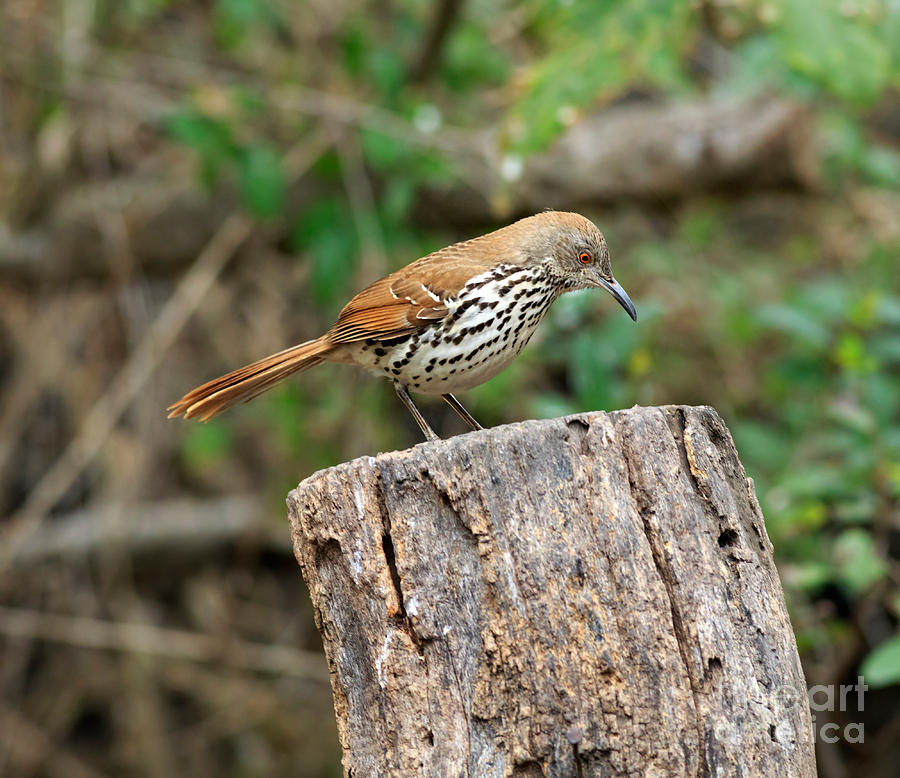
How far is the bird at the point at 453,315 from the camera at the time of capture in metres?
3.37

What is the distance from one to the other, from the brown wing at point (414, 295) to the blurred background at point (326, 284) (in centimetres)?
63

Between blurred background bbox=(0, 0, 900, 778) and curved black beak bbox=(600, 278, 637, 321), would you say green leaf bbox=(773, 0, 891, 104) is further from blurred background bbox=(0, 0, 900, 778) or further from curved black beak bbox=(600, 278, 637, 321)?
curved black beak bbox=(600, 278, 637, 321)

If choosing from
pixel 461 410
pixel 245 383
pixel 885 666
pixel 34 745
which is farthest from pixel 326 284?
pixel 34 745

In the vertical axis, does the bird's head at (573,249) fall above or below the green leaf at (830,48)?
below

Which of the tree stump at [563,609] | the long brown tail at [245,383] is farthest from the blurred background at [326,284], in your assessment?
the tree stump at [563,609]

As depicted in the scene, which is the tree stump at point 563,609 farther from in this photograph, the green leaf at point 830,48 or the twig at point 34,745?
the twig at point 34,745

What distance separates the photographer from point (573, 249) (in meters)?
3.64

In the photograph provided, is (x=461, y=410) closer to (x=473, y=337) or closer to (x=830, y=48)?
(x=473, y=337)

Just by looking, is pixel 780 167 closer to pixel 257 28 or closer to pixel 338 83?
pixel 338 83

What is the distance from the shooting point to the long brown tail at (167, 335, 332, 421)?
3.34 m

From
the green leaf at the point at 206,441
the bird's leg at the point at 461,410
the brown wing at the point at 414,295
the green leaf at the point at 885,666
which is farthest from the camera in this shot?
the green leaf at the point at 206,441

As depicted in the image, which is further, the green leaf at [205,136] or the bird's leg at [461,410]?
the green leaf at [205,136]

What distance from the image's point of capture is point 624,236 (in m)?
6.72

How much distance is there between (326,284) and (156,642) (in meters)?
2.71
